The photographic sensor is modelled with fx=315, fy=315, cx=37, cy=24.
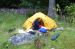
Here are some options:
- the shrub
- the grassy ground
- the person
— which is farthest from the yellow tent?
the shrub

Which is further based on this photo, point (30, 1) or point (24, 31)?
point (30, 1)

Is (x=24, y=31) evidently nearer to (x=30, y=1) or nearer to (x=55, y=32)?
(x=55, y=32)

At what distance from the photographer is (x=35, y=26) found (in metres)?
12.2

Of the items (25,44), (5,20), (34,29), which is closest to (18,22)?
(5,20)

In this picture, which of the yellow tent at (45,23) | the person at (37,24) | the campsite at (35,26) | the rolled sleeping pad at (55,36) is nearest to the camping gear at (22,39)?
the campsite at (35,26)

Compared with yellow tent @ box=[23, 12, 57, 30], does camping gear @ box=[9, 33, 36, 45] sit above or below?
below

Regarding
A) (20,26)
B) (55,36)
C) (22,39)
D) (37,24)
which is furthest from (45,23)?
(22,39)

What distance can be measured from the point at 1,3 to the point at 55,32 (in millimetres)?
5658

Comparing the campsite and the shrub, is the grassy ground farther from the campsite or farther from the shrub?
the shrub

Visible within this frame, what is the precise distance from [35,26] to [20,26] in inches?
36.4

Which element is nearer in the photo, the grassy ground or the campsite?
the grassy ground

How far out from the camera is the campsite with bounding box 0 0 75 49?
34.8ft

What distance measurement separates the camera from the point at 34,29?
1203 centimetres

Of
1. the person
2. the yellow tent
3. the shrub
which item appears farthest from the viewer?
the shrub
